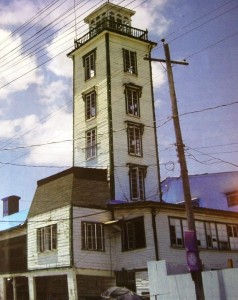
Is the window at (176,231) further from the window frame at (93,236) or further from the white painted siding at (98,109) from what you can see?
the white painted siding at (98,109)

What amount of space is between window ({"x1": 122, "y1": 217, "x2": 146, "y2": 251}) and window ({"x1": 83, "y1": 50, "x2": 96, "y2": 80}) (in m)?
15.0

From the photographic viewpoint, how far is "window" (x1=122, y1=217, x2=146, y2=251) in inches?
1000

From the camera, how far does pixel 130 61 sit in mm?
35656

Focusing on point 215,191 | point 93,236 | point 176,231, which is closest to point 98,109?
point 93,236

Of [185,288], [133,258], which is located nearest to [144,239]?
[133,258]

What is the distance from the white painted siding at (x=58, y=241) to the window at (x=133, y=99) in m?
11.5

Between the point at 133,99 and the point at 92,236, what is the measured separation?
13.5 meters

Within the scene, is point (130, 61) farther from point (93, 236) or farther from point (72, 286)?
point (72, 286)

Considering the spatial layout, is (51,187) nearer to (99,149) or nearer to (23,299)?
(99,149)

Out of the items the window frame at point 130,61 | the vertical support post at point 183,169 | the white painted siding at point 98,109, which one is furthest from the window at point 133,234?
the window frame at point 130,61

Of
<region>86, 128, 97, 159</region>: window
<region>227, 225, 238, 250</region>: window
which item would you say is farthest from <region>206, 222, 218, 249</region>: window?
<region>86, 128, 97, 159</region>: window

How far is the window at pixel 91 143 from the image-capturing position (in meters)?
33.0

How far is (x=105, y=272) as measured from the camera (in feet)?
84.7

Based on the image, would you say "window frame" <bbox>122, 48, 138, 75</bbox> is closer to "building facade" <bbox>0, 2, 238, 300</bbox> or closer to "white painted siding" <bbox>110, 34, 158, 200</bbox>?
"building facade" <bbox>0, 2, 238, 300</bbox>
